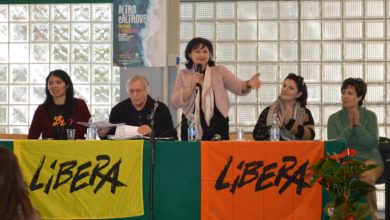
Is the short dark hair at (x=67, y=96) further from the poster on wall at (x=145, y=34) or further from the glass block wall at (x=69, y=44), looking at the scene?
the glass block wall at (x=69, y=44)

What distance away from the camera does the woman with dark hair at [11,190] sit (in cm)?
246

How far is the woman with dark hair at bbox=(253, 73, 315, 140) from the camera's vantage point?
6289 millimetres

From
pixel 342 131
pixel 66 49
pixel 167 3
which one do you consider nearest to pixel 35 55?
pixel 66 49

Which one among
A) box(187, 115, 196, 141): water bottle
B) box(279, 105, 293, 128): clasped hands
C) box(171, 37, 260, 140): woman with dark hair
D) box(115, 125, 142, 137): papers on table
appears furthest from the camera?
box(171, 37, 260, 140): woman with dark hair

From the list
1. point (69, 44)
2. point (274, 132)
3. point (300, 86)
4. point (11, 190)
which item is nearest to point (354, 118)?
point (300, 86)

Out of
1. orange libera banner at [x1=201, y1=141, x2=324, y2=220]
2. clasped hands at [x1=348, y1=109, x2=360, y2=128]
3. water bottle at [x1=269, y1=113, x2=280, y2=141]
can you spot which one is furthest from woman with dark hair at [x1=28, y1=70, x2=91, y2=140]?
clasped hands at [x1=348, y1=109, x2=360, y2=128]

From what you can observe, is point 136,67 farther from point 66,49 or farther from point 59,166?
point 59,166

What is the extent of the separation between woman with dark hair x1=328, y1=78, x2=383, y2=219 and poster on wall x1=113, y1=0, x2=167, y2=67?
237cm

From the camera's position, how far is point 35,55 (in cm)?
887

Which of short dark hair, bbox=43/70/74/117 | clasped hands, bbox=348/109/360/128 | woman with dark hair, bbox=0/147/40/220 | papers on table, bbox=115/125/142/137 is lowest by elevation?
woman with dark hair, bbox=0/147/40/220

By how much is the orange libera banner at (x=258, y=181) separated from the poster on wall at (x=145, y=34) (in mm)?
2836

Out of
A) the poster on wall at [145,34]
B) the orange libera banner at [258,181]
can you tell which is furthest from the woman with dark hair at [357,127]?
the poster on wall at [145,34]

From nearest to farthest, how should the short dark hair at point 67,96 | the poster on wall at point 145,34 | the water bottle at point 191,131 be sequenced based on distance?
the water bottle at point 191,131
the short dark hair at point 67,96
the poster on wall at point 145,34

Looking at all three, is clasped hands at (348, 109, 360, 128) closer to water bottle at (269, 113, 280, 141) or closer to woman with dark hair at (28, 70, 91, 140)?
water bottle at (269, 113, 280, 141)
